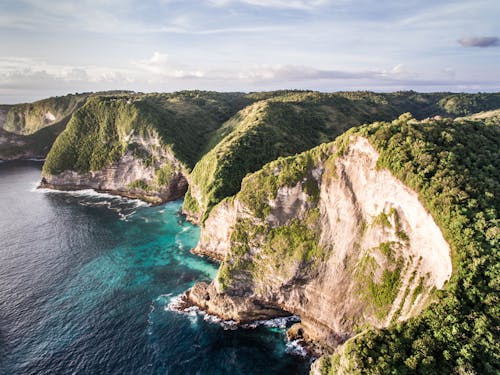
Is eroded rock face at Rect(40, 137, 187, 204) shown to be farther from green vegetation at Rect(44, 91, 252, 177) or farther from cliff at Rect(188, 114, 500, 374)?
cliff at Rect(188, 114, 500, 374)

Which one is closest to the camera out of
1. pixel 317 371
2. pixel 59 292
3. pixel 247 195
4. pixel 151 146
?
pixel 317 371

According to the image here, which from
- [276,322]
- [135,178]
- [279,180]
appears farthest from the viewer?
[135,178]

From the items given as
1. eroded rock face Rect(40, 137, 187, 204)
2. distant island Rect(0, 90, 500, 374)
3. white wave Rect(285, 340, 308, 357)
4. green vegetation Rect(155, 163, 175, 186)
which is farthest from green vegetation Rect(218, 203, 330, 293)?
green vegetation Rect(155, 163, 175, 186)

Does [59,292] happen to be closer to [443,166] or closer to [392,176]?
[392,176]

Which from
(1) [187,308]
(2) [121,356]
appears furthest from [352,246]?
(2) [121,356]

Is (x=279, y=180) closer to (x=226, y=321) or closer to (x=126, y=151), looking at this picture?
(x=226, y=321)

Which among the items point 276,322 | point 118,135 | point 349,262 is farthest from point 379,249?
point 118,135
